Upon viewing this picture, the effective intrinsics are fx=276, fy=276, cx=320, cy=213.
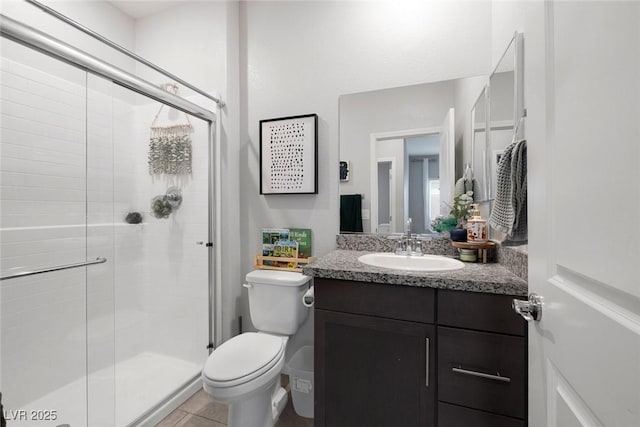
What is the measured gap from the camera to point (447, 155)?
154 centimetres

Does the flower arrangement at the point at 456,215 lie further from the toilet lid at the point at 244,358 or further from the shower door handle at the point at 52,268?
the shower door handle at the point at 52,268

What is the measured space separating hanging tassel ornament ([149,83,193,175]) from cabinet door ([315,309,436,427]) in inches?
61.3

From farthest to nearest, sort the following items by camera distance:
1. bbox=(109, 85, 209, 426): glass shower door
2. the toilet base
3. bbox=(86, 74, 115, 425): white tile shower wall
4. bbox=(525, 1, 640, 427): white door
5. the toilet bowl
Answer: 1. bbox=(109, 85, 209, 426): glass shower door
2. bbox=(86, 74, 115, 425): white tile shower wall
3. the toilet base
4. the toilet bowl
5. bbox=(525, 1, 640, 427): white door

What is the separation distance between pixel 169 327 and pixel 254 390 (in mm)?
1181

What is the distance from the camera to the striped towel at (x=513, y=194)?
860mm

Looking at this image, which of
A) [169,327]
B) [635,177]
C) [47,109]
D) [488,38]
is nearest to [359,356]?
[635,177]

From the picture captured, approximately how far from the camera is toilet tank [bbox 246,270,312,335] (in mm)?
1590

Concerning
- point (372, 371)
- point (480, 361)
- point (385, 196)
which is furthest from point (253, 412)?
point (385, 196)

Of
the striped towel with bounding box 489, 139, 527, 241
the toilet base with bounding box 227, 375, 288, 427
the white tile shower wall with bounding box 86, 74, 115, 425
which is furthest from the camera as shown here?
the white tile shower wall with bounding box 86, 74, 115, 425

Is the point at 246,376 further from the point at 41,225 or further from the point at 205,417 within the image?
the point at 41,225

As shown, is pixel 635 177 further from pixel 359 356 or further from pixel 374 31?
pixel 374 31

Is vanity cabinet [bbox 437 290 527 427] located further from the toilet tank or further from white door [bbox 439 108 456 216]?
the toilet tank

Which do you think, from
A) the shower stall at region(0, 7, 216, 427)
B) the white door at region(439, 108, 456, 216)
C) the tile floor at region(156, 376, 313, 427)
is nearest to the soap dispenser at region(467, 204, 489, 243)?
the white door at region(439, 108, 456, 216)

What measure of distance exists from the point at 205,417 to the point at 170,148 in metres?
1.78
